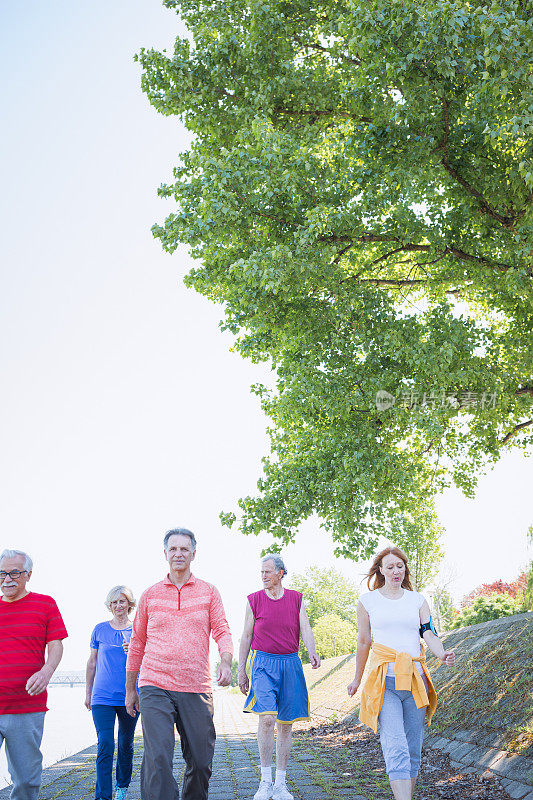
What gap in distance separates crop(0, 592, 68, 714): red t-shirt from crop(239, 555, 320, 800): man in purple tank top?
258 centimetres

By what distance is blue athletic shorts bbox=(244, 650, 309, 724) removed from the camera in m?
7.08

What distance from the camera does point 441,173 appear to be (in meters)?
9.73

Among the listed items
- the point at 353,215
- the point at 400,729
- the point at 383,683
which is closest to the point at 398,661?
the point at 383,683

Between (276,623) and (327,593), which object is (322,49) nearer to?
(276,623)

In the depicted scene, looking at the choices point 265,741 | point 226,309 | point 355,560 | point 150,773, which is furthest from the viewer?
point 355,560

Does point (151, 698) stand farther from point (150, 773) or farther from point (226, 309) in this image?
point (226, 309)

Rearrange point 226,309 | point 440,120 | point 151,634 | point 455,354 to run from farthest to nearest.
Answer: point 226,309, point 455,354, point 440,120, point 151,634

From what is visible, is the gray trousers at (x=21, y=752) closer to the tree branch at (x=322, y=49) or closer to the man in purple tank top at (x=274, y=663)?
the man in purple tank top at (x=274, y=663)

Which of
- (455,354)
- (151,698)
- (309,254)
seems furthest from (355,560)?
(151,698)

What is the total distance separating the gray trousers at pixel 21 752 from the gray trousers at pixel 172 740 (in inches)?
29.2

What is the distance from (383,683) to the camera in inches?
213

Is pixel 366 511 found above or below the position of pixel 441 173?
below

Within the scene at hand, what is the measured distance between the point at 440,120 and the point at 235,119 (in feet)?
11.2

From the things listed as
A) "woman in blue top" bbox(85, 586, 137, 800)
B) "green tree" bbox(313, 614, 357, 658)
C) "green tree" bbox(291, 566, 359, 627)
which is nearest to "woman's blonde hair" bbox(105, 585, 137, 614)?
"woman in blue top" bbox(85, 586, 137, 800)
